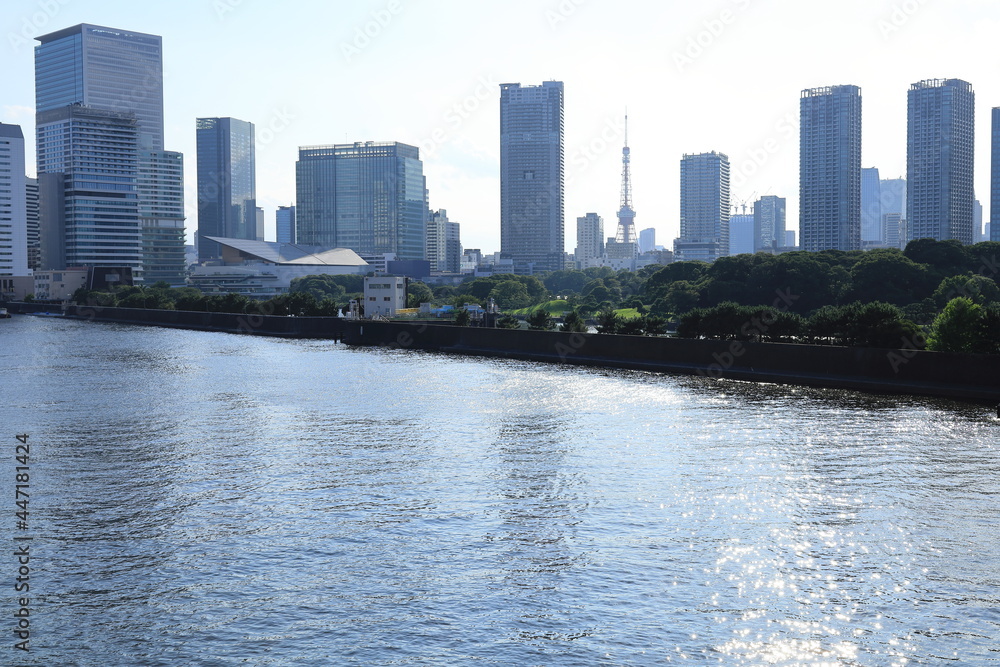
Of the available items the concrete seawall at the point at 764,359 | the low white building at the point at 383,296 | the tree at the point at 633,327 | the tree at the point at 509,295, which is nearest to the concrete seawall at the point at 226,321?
Result: the low white building at the point at 383,296

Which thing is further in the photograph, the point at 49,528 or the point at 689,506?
the point at 689,506

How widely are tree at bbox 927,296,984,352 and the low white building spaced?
8264 centimetres

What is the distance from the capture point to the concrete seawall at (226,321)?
109812mm

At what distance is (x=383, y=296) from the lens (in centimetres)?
12731

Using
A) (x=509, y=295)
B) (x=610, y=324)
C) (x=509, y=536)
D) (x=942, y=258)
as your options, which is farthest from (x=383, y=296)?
(x=509, y=536)

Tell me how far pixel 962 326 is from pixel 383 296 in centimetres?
8645

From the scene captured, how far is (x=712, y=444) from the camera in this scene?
34000 mm

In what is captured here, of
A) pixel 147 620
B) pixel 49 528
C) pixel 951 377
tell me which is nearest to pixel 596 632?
pixel 147 620

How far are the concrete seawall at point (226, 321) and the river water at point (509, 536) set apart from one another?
6570cm

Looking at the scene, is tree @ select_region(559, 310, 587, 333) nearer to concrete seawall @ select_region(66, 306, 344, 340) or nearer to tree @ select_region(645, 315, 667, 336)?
tree @ select_region(645, 315, 667, 336)

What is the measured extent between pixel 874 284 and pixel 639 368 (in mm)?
48497

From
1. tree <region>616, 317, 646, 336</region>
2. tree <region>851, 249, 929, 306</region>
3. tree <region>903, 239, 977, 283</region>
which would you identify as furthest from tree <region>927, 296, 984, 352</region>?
tree <region>903, 239, 977, 283</region>

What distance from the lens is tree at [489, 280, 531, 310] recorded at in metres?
179

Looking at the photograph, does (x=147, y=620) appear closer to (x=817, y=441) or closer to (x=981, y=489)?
(x=981, y=489)
